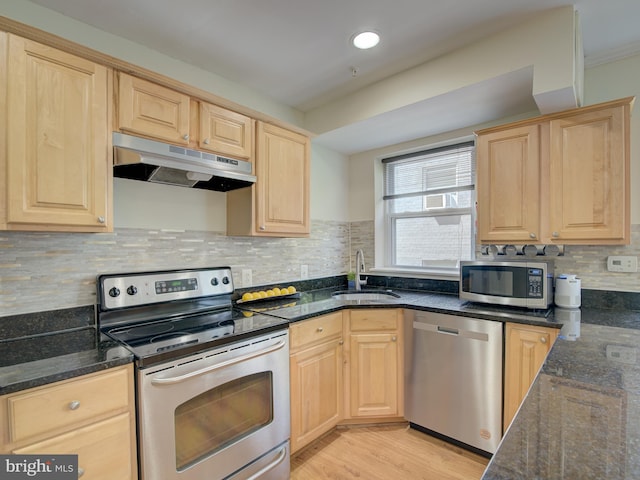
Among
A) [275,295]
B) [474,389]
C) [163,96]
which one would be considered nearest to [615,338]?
[474,389]

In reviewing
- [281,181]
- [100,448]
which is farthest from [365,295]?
[100,448]

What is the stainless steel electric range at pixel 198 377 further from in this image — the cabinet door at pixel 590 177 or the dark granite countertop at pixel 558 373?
the cabinet door at pixel 590 177

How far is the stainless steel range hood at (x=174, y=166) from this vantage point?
1569 mm

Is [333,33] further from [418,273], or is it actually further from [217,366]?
[418,273]

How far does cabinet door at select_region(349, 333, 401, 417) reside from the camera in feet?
7.65

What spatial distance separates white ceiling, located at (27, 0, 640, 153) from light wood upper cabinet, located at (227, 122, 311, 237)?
0.47 meters

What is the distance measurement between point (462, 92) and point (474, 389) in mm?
1868

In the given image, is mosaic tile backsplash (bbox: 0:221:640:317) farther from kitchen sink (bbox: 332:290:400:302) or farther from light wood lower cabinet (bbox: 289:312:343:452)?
light wood lower cabinet (bbox: 289:312:343:452)

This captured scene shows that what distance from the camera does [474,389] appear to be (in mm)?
1998

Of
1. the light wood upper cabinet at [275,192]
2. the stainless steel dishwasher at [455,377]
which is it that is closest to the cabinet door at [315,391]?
the stainless steel dishwasher at [455,377]

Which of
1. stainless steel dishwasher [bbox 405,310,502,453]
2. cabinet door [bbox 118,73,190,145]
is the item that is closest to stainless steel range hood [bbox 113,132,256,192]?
cabinet door [bbox 118,73,190,145]

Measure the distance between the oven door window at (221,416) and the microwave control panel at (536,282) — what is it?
1.65m

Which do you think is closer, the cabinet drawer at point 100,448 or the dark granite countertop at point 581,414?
the dark granite countertop at point 581,414

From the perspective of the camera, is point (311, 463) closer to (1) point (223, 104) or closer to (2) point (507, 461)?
(2) point (507, 461)
